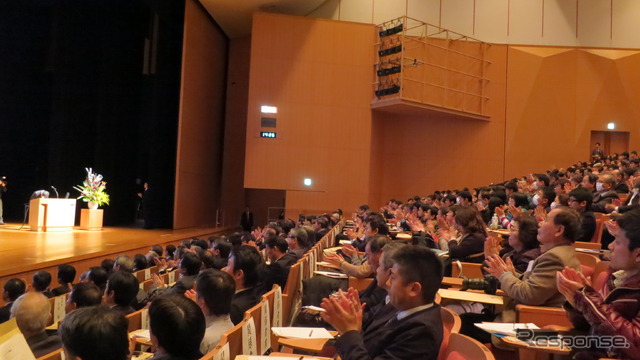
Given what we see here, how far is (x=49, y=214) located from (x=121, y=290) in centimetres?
853

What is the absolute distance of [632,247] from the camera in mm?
2104

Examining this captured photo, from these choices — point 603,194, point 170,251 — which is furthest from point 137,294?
point 603,194

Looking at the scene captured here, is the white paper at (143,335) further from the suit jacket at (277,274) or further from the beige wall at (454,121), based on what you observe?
the beige wall at (454,121)

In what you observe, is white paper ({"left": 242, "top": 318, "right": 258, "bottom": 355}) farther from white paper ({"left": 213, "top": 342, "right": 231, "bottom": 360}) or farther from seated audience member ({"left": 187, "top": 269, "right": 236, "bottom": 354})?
white paper ({"left": 213, "top": 342, "right": 231, "bottom": 360})

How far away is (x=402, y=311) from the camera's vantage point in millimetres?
2035

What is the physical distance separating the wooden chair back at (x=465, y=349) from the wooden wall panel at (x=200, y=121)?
1129cm

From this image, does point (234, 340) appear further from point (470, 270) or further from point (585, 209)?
point (585, 209)

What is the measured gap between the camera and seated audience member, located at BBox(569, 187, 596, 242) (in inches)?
196

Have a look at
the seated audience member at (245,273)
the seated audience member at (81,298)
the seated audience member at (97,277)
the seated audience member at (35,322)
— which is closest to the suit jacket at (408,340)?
the seated audience member at (245,273)

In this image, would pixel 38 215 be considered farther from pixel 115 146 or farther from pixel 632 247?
pixel 632 247

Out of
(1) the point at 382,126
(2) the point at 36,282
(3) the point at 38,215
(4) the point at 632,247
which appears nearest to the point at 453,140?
(1) the point at 382,126

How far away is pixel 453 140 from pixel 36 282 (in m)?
11.9

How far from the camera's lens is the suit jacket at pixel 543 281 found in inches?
111

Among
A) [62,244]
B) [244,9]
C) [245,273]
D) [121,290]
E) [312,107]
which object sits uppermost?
[244,9]
